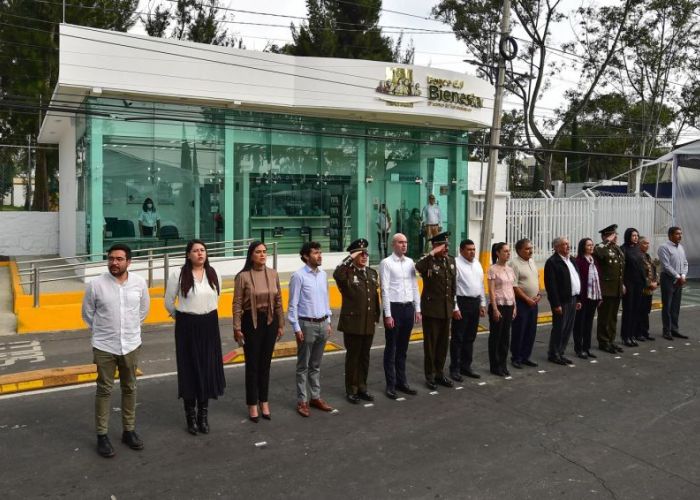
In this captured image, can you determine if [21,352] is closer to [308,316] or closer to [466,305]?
[308,316]

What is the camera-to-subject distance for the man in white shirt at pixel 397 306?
280 inches

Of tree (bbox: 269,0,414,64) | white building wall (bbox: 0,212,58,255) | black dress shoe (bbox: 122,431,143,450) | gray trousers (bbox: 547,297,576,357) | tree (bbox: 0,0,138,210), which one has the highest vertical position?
tree (bbox: 269,0,414,64)

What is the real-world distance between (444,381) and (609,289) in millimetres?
3481

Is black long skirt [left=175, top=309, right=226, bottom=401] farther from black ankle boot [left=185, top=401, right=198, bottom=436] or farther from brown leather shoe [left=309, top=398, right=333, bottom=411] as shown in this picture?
brown leather shoe [left=309, top=398, right=333, bottom=411]

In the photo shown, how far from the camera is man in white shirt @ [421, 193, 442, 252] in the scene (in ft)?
63.5

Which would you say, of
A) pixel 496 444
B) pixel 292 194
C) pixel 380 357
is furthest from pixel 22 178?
pixel 496 444

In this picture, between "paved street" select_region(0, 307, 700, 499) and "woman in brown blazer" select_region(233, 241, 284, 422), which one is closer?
"paved street" select_region(0, 307, 700, 499)

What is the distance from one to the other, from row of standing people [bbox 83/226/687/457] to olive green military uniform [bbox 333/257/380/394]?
1cm

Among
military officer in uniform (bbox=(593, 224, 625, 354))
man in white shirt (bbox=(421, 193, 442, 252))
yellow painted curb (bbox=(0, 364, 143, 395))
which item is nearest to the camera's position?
yellow painted curb (bbox=(0, 364, 143, 395))

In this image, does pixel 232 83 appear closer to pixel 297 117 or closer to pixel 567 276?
pixel 297 117

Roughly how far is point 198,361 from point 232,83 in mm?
11776

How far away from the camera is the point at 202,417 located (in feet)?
19.4

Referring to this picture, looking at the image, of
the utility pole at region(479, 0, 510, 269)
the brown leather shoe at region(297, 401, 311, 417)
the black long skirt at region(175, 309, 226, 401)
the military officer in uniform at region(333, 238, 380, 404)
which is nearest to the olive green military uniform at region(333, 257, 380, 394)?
the military officer in uniform at region(333, 238, 380, 404)

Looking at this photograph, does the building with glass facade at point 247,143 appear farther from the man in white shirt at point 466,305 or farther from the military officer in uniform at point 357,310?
the military officer in uniform at point 357,310
